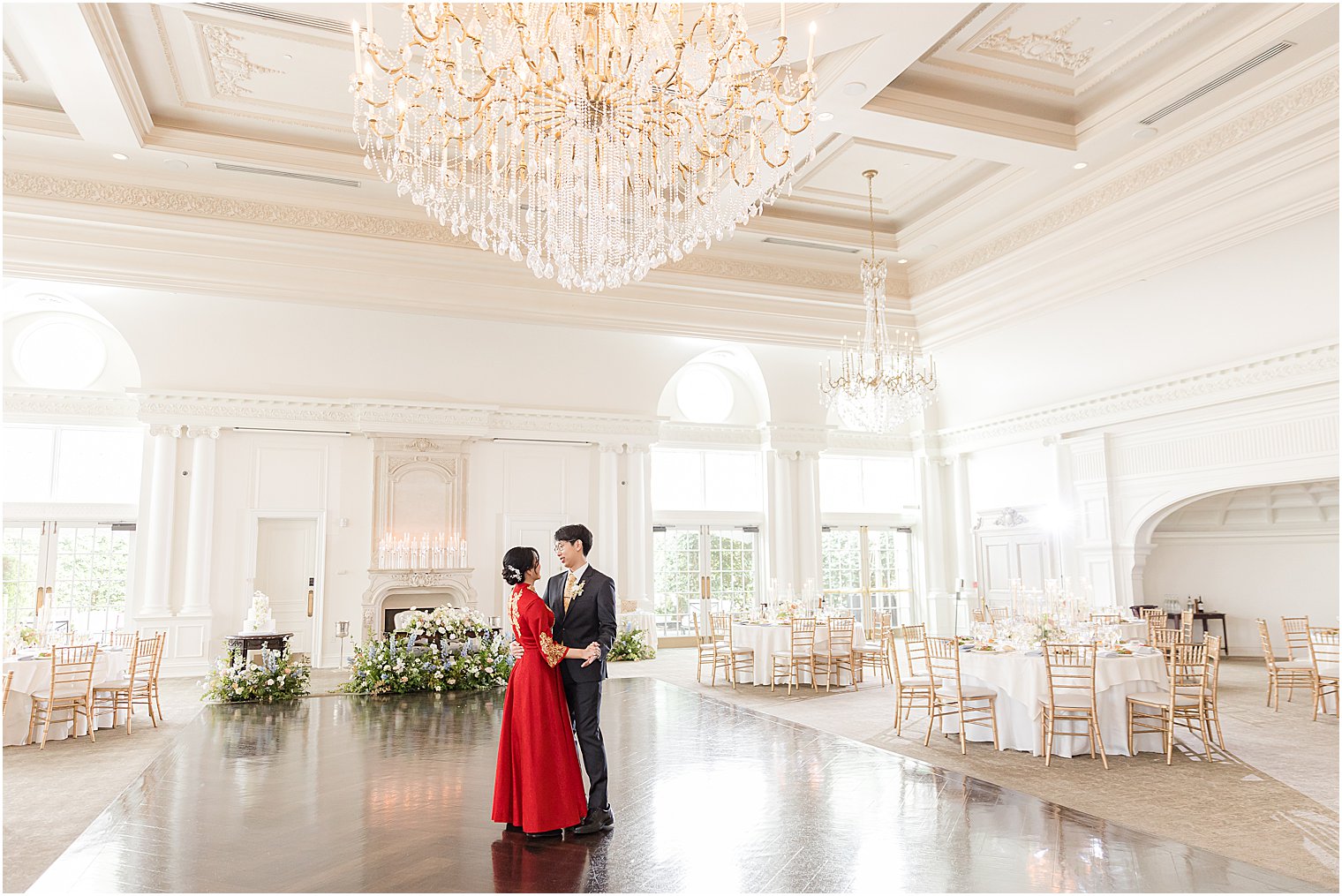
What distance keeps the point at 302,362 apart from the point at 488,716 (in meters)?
6.83

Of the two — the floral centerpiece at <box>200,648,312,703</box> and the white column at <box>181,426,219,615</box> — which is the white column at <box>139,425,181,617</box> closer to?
the white column at <box>181,426,219,615</box>

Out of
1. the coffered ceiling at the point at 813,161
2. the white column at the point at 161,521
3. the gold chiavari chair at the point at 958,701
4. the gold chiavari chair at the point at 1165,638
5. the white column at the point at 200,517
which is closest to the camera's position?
the gold chiavari chair at the point at 958,701

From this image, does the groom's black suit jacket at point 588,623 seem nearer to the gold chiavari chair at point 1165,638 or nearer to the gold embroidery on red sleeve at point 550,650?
the gold embroidery on red sleeve at point 550,650

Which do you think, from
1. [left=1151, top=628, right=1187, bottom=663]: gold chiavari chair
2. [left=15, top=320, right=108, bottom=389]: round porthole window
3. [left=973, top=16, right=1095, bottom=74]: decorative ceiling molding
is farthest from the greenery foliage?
[left=973, top=16, right=1095, bottom=74]: decorative ceiling molding

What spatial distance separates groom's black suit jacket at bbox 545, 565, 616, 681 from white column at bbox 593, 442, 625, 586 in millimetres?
9284

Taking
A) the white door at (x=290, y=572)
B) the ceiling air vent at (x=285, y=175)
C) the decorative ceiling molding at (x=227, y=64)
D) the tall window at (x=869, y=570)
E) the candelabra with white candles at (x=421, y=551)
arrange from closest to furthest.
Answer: the decorative ceiling molding at (x=227, y=64), the ceiling air vent at (x=285, y=175), the white door at (x=290, y=572), the candelabra with white candles at (x=421, y=551), the tall window at (x=869, y=570)

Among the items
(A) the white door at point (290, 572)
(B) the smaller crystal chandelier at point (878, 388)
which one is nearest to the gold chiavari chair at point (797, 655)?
(B) the smaller crystal chandelier at point (878, 388)

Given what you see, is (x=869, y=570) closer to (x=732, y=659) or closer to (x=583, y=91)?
(x=732, y=659)

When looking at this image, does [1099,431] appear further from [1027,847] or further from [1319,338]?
[1027,847]

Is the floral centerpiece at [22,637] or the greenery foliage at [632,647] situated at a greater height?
the floral centerpiece at [22,637]

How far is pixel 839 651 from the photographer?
10891mm

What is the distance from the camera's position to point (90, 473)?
41.8 feet

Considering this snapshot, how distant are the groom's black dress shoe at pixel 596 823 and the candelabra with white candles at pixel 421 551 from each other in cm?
874

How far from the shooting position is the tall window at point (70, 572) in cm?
1222
